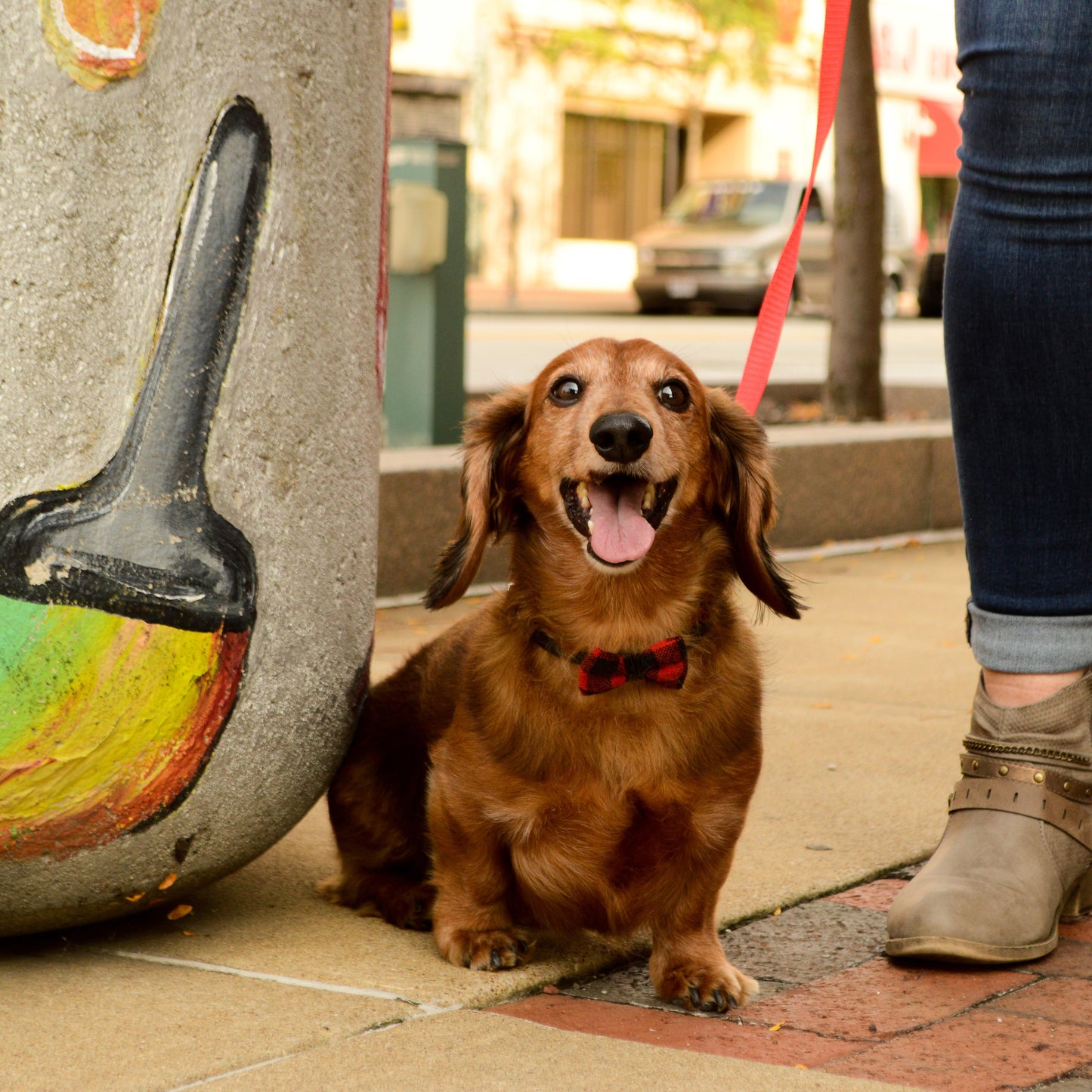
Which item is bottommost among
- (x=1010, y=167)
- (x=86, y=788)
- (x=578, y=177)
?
(x=86, y=788)

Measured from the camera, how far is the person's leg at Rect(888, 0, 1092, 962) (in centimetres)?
267

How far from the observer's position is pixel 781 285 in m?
3.09

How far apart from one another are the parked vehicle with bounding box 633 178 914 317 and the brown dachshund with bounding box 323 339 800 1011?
21631 mm

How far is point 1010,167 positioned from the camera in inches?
108

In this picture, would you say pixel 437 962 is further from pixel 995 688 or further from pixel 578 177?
pixel 578 177

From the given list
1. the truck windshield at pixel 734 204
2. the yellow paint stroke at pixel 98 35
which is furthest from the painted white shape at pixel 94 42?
the truck windshield at pixel 734 204

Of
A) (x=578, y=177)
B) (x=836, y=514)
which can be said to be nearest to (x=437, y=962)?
(x=836, y=514)

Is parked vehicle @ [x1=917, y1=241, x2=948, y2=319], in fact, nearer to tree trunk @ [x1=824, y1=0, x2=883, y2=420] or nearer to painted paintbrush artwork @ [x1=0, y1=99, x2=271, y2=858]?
tree trunk @ [x1=824, y1=0, x2=883, y2=420]

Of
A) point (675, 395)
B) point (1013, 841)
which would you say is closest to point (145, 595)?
point (675, 395)

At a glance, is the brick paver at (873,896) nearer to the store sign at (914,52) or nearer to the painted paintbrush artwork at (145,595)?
the painted paintbrush artwork at (145,595)

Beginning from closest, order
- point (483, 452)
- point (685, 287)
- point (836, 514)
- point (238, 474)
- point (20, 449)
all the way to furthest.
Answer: point (20, 449)
point (238, 474)
point (483, 452)
point (836, 514)
point (685, 287)

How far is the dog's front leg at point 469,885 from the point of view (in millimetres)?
2602

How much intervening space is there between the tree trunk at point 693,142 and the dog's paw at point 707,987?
33.1 meters

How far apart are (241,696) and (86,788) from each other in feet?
0.88
